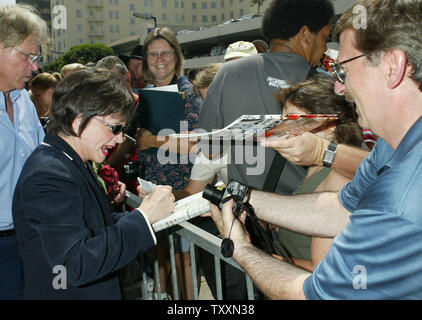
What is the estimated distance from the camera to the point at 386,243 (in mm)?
1051

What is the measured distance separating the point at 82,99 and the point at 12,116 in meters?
1.05

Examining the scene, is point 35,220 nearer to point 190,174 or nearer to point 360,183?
point 360,183

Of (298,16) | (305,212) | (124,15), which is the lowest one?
(305,212)

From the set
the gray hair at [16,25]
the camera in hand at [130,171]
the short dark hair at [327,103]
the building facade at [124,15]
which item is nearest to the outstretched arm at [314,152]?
the short dark hair at [327,103]

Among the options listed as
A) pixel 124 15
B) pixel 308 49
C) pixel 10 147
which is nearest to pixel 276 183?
pixel 308 49

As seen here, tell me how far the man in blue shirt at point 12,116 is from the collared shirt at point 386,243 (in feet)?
7.15

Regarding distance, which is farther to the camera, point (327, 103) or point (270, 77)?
point (270, 77)

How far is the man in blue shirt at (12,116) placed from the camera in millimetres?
2393

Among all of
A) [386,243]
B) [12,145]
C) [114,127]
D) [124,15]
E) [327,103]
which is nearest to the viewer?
[386,243]

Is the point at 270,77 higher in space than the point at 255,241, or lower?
higher

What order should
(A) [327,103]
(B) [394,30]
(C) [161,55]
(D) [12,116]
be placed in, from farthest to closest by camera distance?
(C) [161,55] → (D) [12,116] → (A) [327,103] → (B) [394,30]

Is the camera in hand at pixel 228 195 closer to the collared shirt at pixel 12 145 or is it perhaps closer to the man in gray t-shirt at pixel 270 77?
the man in gray t-shirt at pixel 270 77

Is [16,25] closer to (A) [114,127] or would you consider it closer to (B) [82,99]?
(B) [82,99]

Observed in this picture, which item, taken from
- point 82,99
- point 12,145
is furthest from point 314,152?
point 12,145
